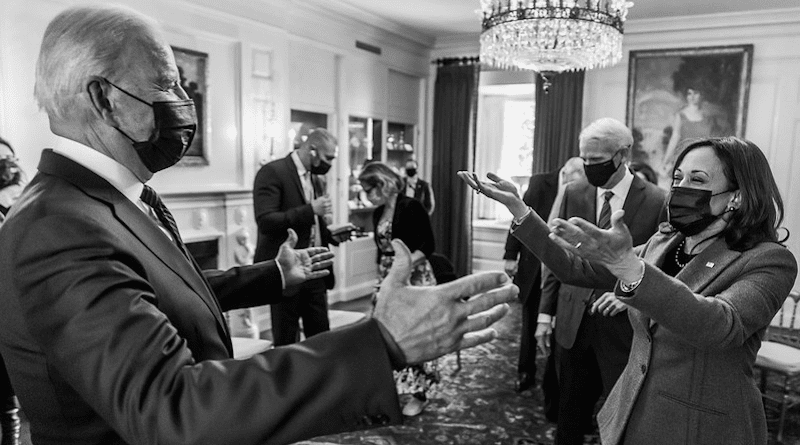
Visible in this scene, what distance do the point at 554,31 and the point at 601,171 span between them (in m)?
1.48

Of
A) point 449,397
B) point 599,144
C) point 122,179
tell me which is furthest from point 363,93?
point 122,179

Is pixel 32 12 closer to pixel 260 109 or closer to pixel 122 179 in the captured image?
pixel 260 109

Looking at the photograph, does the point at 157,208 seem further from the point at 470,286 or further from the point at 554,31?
the point at 554,31

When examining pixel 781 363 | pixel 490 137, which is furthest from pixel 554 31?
pixel 490 137

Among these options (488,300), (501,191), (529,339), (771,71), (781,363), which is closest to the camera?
(488,300)

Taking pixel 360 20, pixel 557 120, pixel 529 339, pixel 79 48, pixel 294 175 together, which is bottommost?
pixel 529 339

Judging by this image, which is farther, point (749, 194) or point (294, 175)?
point (294, 175)

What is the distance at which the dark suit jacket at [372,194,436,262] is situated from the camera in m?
3.47

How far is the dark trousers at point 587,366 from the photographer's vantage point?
8.11ft

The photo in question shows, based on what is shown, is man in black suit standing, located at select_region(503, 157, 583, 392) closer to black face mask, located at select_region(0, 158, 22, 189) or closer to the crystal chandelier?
the crystal chandelier

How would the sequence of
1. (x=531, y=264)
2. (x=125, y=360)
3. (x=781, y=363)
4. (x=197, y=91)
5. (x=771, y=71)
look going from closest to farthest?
(x=125, y=360), (x=781, y=363), (x=531, y=264), (x=197, y=91), (x=771, y=71)

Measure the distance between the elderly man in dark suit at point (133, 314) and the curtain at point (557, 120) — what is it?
661 centimetres

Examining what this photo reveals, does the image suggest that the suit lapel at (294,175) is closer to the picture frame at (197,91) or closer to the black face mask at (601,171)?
the picture frame at (197,91)

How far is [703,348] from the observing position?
1.51 meters
